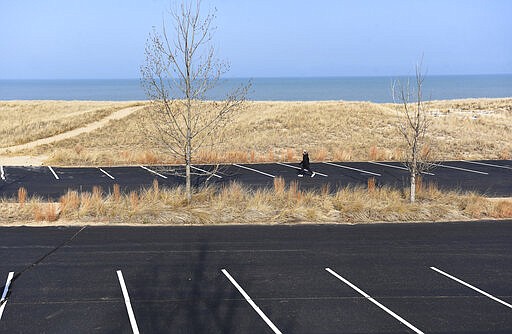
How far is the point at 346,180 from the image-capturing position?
22.2 metres

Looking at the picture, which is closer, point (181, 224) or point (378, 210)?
point (181, 224)

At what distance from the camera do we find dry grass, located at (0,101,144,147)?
4297 centimetres

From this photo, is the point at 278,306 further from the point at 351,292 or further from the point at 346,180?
the point at 346,180

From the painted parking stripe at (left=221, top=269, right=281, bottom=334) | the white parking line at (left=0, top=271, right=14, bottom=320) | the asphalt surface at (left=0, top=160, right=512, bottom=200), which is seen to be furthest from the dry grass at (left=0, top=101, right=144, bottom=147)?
the painted parking stripe at (left=221, top=269, right=281, bottom=334)

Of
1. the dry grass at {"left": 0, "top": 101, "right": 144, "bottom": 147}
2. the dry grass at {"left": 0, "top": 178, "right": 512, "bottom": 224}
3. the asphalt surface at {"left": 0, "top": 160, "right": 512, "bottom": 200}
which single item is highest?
the dry grass at {"left": 0, "top": 101, "right": 144, "bottom": 147}

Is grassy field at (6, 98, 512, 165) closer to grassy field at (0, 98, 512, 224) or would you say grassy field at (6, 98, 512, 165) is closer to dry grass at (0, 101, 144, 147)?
grassy field at (0, 98, 512, 224)

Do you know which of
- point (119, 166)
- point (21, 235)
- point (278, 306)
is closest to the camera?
point (278, 306)

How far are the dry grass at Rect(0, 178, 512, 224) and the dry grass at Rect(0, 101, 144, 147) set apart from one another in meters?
27.0

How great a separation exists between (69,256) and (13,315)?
10.4ft

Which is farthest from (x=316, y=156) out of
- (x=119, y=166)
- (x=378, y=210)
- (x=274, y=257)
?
(x=274, y=257)

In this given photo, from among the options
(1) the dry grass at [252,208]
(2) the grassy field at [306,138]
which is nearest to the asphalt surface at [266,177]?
(2) the grassy field at [306,138]

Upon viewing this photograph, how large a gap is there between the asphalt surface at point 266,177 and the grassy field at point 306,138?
7.47 feet

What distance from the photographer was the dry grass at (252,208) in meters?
14.9

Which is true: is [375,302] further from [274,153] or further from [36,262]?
[274,153]
